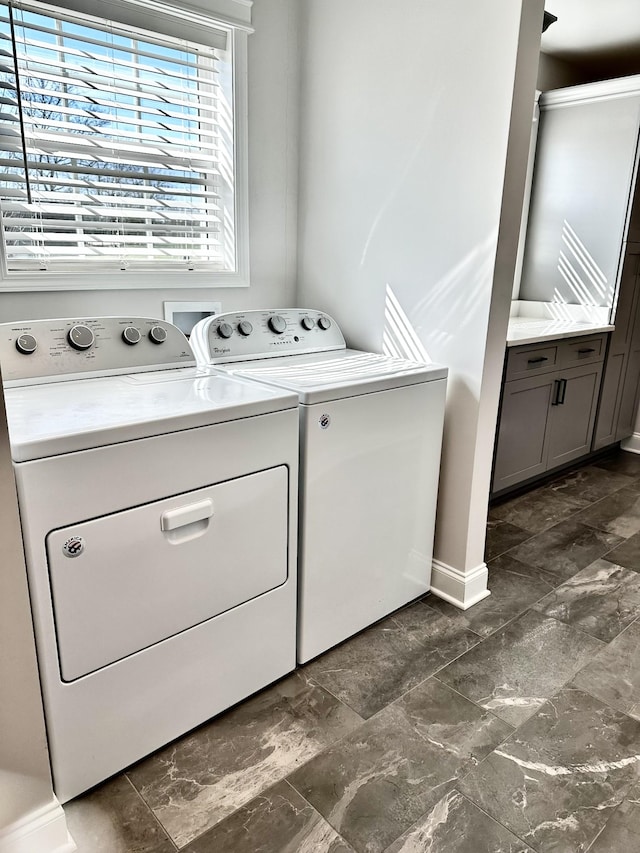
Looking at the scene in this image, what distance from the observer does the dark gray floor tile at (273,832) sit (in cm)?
132

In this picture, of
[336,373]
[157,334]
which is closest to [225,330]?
[157,334]

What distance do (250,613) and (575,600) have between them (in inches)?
53.4

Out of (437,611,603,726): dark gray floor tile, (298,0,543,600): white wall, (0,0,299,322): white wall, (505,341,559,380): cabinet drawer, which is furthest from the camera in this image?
(505,341,559,380): cabinet drawer

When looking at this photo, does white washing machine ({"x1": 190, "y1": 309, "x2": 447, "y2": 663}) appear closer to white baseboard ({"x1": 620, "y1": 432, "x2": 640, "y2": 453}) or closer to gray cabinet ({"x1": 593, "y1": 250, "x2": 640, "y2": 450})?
gray cabinet ({"x1": 593, "y1": 250, "x2": 640, "y2": 450})

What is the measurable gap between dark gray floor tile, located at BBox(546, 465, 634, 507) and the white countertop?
0.87 metres

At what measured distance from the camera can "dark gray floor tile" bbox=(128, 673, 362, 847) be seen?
1.42m

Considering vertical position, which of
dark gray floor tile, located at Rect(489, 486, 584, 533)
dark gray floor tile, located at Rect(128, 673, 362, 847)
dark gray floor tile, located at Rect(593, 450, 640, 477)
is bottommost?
dark gray floor tile, located at Rect(489, 486, 584, 533)

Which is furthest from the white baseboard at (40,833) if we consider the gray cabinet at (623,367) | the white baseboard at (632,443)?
the white baseboard at (632,443)

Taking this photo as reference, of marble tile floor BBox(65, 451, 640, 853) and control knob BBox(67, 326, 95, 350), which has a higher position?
control knob BBox(67, 326, 95, 350)

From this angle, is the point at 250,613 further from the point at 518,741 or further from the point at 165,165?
the point at 165,165

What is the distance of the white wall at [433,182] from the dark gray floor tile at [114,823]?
1.33 metres

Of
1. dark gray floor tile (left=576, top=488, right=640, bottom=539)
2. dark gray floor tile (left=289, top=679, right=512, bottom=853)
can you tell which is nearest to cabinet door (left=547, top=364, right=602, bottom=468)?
dark gray floor tile (left=576, top=488, right=640, bottom=539)

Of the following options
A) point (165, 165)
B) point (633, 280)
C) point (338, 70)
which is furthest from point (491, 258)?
point (633, 280)

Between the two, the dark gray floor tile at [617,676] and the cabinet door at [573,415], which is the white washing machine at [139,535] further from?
the cabinet door at [573,415]
